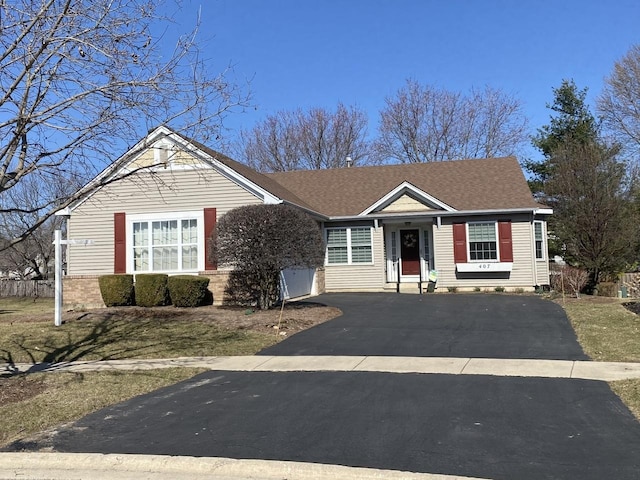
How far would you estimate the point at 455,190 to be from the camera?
22.7 meters

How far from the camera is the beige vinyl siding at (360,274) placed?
72.1ft

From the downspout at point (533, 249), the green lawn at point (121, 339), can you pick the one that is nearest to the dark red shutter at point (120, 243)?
the green lawn at point (121, 339)

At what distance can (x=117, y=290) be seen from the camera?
16828 mm

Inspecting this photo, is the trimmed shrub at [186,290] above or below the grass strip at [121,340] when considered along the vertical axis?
above

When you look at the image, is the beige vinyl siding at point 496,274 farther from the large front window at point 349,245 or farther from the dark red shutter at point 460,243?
the large front window at point 349,245

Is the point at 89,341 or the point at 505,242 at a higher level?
the point at 505,242

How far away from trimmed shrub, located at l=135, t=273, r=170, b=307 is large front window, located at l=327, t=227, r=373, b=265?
7938 millimetres

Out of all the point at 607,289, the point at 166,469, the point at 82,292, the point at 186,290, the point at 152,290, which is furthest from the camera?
the point at 607,289

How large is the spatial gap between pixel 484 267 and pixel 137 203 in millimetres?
12856

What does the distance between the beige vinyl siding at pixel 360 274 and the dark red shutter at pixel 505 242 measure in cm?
456

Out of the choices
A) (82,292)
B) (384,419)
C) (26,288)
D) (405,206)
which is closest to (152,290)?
(82,292)

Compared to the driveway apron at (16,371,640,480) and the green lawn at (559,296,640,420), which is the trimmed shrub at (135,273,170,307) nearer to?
the driveway apron at (16,371,640,480)

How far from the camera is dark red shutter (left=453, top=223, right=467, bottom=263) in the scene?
21.0 m

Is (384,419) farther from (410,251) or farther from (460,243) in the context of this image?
(410,251)
